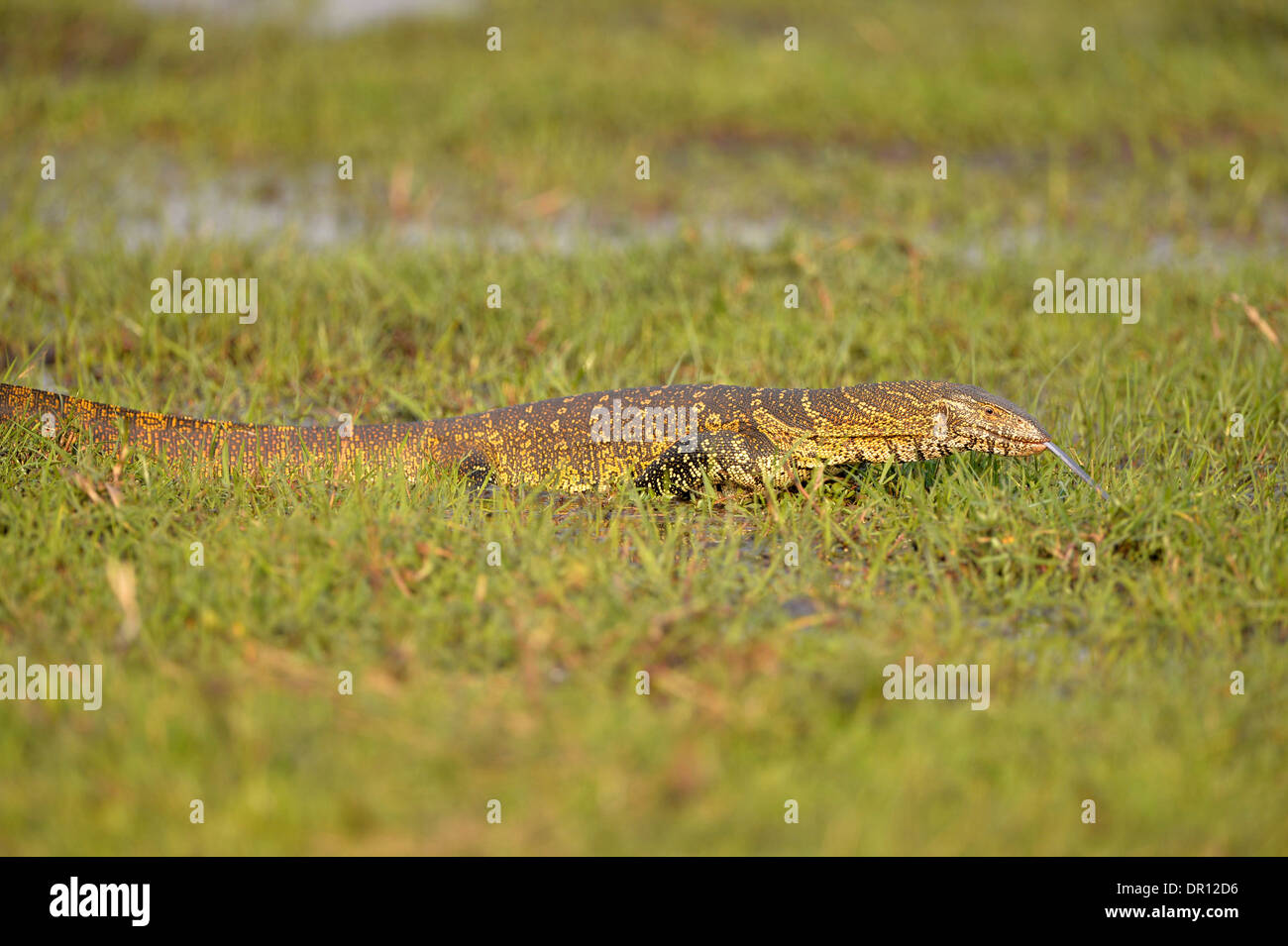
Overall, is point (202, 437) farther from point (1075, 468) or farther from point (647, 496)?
point (1075, 468)

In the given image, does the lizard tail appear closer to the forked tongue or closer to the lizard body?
the lizard body

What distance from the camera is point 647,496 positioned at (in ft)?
14.5

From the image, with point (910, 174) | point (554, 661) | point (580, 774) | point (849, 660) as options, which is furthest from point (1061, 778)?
point (910, 174)

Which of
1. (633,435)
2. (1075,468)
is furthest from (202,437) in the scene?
(1075,468)

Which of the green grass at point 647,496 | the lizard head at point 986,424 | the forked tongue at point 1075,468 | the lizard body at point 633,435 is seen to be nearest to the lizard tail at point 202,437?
the lizard body at point 633,435

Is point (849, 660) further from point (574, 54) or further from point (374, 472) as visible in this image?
point (574, 54)

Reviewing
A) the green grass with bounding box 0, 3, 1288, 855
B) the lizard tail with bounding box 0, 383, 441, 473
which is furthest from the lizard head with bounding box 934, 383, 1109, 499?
the lizard tail with bounding box 0, 383, 441, 473

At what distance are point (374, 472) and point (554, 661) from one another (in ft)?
4.55

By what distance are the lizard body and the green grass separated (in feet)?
0.42

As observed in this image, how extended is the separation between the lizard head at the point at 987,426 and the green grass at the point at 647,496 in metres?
0.15

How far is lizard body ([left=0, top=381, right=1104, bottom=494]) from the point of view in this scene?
436 cm

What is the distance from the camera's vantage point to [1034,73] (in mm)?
10820

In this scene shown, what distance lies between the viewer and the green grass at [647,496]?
267 centimetres

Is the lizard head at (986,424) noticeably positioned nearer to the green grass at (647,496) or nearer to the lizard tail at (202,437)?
the green grass at (647,496)
